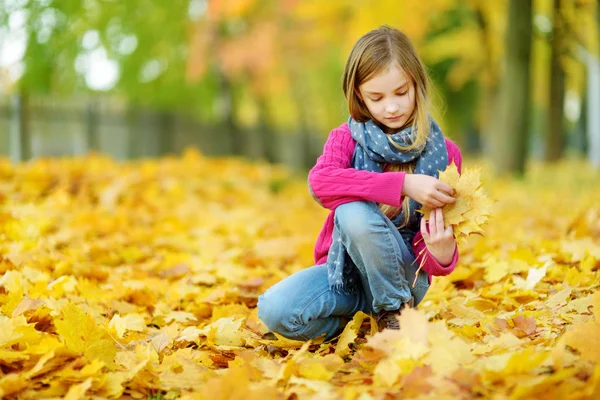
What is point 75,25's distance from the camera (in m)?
10.0

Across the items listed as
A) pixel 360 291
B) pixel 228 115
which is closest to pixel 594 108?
pixel 228 115

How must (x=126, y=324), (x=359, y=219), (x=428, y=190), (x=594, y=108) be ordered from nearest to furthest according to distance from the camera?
(x=428, y=190) → (x=359, y=219) → (x=126, y=324) → (x=594, y=108)

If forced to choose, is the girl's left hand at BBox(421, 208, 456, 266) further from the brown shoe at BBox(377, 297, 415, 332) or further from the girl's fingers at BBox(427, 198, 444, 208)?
the brown shoe at BBox(377, 297, 415, 332)

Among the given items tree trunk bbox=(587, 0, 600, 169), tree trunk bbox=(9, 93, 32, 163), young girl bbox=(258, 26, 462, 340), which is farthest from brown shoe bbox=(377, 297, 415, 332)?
tree trunk bbox=(587, 0, 600, 169)

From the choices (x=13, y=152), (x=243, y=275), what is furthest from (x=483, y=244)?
(x=13, y=152)

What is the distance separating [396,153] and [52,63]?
848 centimetres

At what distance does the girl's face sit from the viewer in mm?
2268

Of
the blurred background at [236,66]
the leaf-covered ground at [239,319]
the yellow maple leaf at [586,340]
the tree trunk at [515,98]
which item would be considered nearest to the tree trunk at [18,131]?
the blurred background at [236,66]

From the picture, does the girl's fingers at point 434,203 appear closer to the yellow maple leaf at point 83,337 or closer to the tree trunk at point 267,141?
the yellow maple leaf at point 83,337

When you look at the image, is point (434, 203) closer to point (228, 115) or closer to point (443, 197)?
point (443, 197)

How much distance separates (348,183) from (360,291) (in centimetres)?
50

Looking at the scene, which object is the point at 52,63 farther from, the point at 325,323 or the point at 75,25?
the point at 325,323

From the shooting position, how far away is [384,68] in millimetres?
2262

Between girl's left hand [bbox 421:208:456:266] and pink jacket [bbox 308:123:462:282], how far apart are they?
4 centimetres
